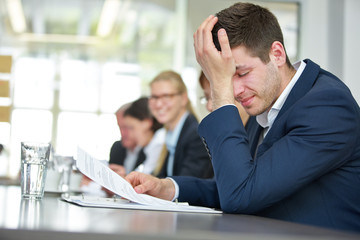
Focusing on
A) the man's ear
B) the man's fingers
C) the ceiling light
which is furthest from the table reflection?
the ceiling light

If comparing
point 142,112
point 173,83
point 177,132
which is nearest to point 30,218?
point 177,132

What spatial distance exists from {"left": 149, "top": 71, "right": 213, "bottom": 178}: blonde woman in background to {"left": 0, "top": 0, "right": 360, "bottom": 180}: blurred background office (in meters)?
1.66

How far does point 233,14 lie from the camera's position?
1450mm

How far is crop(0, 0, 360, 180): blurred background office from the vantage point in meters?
4.90

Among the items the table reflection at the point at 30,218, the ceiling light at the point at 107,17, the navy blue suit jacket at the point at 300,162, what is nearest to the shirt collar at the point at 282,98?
the navy blue suit jacket at the point at 300,162

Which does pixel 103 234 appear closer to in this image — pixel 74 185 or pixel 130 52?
pixel 74 185

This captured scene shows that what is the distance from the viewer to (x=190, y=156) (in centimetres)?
288

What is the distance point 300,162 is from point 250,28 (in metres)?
0.47

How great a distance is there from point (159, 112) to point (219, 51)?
2015mm

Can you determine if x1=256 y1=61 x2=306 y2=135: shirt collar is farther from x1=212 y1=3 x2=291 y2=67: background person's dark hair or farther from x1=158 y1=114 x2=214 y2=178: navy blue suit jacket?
x1=158 y1=114 x2=214 y2=178: navy blue suit jacket

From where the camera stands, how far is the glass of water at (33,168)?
1291 mm

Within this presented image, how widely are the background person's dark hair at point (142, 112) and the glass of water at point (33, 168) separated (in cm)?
261

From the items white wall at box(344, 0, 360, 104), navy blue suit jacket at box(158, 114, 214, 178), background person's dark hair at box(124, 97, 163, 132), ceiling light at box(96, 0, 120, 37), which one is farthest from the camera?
ceiling light at box(96, 0, 120, 37)

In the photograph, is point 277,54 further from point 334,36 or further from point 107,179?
point 334,36
